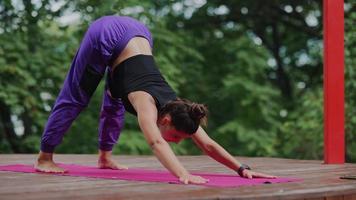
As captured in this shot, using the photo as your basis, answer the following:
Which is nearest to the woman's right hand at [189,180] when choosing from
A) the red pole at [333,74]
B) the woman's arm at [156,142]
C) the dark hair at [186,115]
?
the woman's arm at [156,142]

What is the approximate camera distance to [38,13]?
646 cm

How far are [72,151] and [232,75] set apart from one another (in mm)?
2037

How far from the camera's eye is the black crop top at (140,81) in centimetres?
291

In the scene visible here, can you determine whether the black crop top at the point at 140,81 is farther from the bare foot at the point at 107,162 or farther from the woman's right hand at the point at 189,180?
the bare foot at the point at 107,162

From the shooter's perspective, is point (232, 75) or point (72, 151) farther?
point (232, 75)

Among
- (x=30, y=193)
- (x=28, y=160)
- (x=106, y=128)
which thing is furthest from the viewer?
(x=28, y=160)

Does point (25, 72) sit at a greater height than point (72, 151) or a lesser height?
greater

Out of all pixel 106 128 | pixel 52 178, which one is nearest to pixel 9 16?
pixel 106 128

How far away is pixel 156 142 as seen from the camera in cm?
265

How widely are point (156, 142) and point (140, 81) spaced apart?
16.0 inches

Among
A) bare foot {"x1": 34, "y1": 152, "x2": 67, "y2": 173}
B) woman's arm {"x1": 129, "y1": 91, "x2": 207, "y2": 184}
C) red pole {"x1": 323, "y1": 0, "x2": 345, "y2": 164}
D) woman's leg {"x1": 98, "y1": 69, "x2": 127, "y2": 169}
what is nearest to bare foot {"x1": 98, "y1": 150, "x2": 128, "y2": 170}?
woman's leg {"x1": 98, "y1": 69, "x2": 127, "y2": 169}

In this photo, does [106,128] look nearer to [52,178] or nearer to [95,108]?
[52,178]

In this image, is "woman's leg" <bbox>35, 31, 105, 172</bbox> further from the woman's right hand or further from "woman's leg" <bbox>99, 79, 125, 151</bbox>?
the woman's right hand

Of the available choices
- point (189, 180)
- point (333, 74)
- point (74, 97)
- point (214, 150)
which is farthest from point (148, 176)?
point (333, 74)
